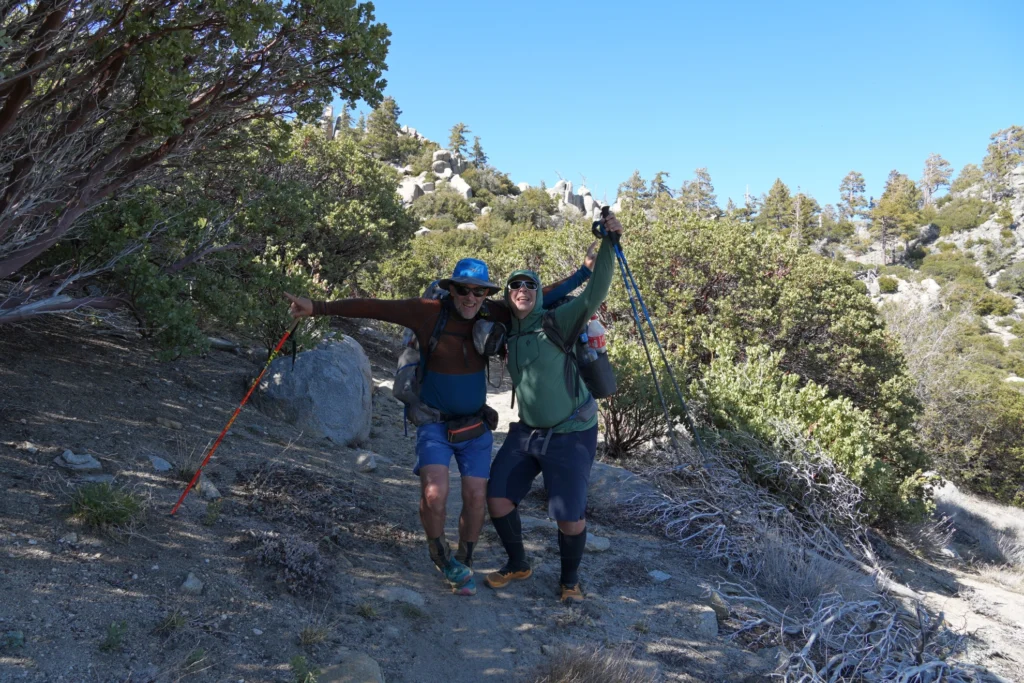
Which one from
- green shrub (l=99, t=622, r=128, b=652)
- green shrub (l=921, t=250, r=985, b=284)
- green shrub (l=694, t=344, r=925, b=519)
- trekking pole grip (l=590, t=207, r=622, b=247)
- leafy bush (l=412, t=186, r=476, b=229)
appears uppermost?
green shrub (l=921, t=250, r=985, b=284)

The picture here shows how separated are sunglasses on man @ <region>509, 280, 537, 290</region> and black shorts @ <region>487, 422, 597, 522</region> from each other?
84 cm

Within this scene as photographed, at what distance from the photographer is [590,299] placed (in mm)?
3973

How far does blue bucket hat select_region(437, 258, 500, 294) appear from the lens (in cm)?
402

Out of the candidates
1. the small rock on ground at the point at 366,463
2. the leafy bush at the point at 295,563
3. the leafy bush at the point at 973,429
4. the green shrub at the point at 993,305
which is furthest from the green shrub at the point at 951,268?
the leafy bush at the point at 295,563

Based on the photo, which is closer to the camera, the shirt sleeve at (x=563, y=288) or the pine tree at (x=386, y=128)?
the shirt sleeve at (x=563, y=288)

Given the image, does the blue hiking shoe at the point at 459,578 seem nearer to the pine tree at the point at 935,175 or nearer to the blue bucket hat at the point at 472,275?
the blue bucket hat at the point at 472,275

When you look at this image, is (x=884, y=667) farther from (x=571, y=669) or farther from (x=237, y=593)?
(x=237, y=593)

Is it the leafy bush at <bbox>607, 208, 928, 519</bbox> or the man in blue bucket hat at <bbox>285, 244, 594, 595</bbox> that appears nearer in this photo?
the man in blue bucket hat at <bbox>285, 244, 594, 595</bbox>

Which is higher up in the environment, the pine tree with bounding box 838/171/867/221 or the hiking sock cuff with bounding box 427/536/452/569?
the pine tree with bounding box 838/171/867/221

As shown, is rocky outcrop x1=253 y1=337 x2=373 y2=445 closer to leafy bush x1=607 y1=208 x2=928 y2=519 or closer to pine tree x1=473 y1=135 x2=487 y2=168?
leafy bush x1=607 y1=208 x2=928 y2=519

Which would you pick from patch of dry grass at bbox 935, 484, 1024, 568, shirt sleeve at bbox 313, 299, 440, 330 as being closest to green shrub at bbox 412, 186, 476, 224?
patch of dry grass at bbox 935, 484, 1024, 568

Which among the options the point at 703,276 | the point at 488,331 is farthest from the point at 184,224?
the point at 703,276

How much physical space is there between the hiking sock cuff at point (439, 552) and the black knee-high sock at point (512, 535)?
33cm

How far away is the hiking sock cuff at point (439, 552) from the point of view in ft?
13.8
